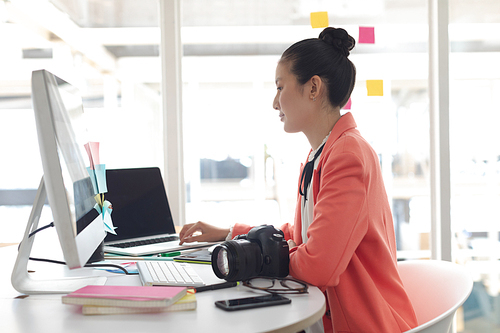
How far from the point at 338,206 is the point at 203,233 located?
0.62 meters

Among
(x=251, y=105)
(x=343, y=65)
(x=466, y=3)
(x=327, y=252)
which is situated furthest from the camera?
(x=251, y=105)

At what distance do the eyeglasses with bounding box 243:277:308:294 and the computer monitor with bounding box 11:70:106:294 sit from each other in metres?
0.36

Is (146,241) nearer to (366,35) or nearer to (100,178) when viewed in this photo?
(100,178)

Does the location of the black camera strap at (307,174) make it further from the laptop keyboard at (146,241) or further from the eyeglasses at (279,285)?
the laptop keyboard at (146,241)

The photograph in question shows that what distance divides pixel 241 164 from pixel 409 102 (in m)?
1.03

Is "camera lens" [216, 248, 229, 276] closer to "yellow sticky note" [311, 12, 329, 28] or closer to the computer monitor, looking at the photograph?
the computer monitor

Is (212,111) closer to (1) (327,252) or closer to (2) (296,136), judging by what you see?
(2) (296,136)

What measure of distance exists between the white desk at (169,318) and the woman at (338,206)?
5.2 inches

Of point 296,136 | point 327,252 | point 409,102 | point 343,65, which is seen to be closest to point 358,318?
point 327,252

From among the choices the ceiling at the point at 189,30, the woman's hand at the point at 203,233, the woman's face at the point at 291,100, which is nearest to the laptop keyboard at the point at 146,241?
the woman's hand at the point at 203,233

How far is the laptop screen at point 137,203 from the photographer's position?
1626 millimetres

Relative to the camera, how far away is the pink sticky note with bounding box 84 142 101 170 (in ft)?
3.52

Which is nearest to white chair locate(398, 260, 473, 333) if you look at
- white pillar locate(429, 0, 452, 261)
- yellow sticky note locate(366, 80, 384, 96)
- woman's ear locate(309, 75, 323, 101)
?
woman's ear locate(309, 75, 323, 101)

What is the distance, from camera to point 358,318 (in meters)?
1.05
